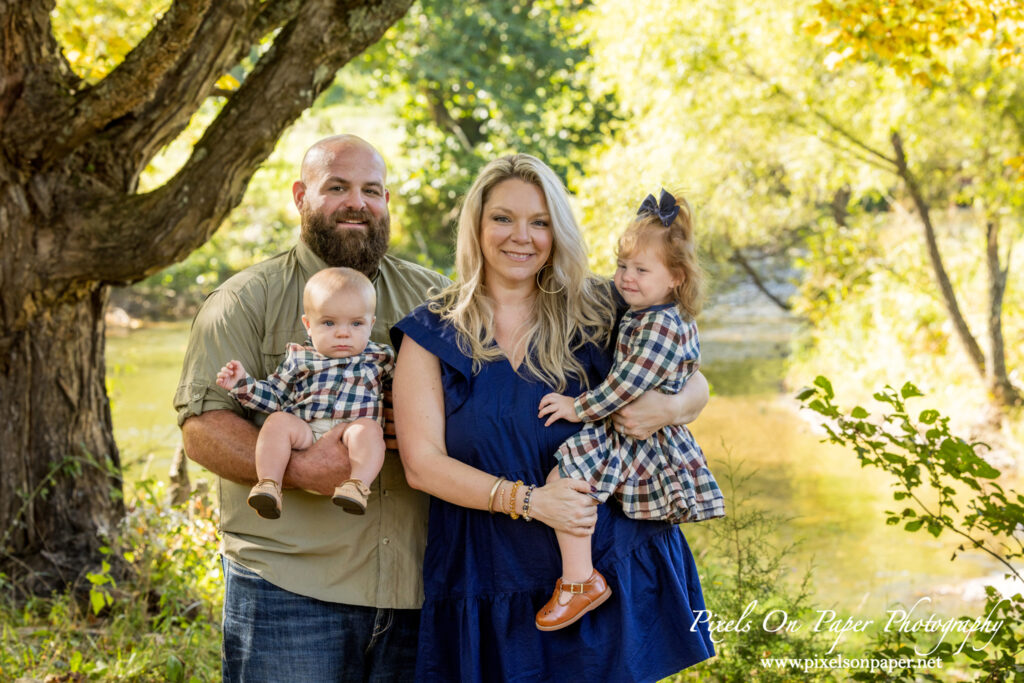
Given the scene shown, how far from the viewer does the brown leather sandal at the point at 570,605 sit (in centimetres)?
226

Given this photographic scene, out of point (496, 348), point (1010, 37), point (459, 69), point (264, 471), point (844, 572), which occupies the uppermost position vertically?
point (459, 69)

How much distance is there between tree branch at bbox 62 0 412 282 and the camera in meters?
3.70

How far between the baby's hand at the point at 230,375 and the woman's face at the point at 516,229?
2.24 ft

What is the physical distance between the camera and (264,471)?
226cm

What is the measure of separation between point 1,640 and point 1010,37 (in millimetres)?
5701

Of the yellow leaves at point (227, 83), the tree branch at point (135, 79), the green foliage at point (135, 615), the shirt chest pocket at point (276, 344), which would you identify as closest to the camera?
the shirt chest pocket at point (276, 344)

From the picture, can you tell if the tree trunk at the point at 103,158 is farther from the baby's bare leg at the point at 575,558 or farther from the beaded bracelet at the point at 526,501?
the baby's bare leg at the point at 575,558

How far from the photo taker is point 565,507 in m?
2.25


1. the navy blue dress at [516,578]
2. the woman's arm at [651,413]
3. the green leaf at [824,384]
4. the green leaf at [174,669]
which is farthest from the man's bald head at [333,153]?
the green leaf at [174,669]

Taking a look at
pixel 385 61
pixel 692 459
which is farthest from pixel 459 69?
pixel 692 459

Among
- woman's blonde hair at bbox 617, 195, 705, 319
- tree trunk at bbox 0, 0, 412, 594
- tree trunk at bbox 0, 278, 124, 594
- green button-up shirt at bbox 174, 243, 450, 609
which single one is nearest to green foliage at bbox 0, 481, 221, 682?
tree trunk at bbox 0, 278, 124, 594

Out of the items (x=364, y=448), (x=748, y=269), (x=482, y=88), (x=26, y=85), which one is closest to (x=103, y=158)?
(x=26, y=85)

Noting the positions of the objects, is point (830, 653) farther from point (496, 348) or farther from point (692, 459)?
point (496, 348)

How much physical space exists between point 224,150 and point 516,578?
2229mm
